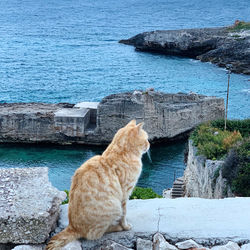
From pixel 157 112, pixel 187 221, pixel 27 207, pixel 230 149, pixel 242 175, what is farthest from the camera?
pixel 157 112

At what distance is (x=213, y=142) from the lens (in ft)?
72.9

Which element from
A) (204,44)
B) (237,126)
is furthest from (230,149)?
(204,44)

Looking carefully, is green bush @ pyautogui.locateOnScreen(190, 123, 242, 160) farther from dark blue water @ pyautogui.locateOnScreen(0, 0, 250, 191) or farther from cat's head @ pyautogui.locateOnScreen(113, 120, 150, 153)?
cat's head @ pyautogui.locateOnScreen(113, 120, 150, 153)

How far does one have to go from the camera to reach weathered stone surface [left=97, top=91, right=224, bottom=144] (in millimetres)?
40875

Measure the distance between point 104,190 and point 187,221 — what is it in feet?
5.83

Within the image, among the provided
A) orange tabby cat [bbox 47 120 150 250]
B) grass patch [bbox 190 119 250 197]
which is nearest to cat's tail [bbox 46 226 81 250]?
orange tabby cat [bbox 47 120 150 250]

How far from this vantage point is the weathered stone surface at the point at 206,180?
17.6 m

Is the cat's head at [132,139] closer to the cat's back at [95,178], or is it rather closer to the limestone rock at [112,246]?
the cat's back at [95,178]

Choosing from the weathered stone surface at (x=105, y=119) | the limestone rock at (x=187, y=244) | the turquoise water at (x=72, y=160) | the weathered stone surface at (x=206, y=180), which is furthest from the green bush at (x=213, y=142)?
the weathered stone surface at (x=105, y=119)

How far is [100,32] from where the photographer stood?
380 ft

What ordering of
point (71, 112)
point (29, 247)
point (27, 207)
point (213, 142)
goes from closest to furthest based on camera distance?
point (29, 247) → point (27, 207) → point (213, 142) → point (71, 112)

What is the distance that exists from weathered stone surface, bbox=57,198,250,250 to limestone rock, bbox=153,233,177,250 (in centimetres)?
17

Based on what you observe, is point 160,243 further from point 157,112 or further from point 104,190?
point 157,112

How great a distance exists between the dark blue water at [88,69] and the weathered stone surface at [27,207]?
25.4m
